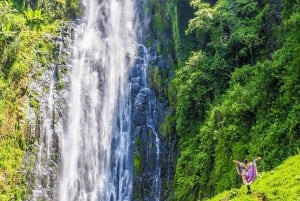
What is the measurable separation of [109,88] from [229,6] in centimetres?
721

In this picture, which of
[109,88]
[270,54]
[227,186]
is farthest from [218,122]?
[109,88]

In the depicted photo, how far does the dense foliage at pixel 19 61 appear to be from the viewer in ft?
59.0

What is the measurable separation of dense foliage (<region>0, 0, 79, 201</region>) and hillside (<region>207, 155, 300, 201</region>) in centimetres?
1162

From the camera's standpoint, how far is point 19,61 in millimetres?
20422

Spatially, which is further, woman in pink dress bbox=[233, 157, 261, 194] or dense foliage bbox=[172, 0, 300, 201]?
dense foliage bbox=[172, 0, 300, 201]

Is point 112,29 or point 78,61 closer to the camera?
point 78,61

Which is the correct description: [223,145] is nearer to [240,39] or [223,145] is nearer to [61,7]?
[240,39]

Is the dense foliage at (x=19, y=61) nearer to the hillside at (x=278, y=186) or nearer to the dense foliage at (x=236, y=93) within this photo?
the dense foliage at (x=236, y=93)

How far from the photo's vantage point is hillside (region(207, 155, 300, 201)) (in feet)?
24.9

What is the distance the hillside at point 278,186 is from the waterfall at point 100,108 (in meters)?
→ 9.80

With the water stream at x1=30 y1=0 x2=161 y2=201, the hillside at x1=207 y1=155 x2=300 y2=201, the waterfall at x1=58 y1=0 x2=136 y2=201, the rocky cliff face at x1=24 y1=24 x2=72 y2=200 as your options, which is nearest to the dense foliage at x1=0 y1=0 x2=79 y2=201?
the rocky cliff face at x1=24 y1=24 x2=72 y2=200

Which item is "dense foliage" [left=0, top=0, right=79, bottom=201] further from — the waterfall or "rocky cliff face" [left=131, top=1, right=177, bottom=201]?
"rocky cliff face" [left=131, top=1, right=177, bottom=201]

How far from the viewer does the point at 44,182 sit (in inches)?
714

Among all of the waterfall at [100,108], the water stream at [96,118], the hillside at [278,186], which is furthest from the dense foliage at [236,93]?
the waterfall at [100,108]
